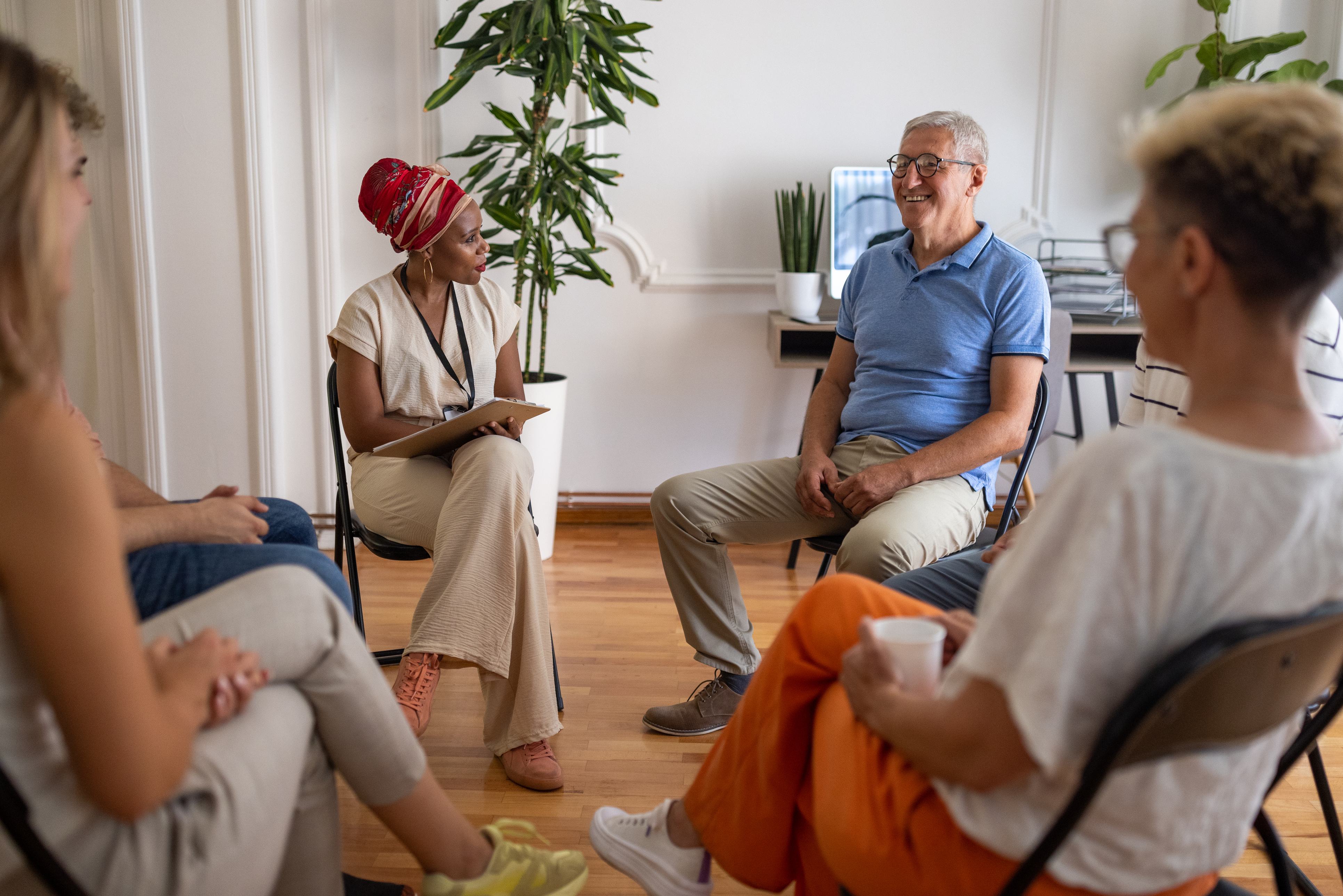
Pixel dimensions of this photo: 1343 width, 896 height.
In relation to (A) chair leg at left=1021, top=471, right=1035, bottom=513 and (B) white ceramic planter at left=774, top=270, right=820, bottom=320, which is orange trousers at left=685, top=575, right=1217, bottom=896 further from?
(B) white ceramic planter at left=774, top=270, right=820, bottom=320

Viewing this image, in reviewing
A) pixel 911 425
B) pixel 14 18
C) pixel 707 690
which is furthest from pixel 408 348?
pixel 14 18

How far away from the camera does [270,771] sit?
942 mm

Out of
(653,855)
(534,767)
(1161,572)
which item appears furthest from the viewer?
(534,767)

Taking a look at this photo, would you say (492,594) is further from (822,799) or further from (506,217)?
(506,217)

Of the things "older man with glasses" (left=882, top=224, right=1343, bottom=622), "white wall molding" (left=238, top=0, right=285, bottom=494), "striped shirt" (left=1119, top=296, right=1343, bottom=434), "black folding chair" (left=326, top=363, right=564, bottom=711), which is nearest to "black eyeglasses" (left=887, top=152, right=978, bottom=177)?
"older man with glasses" (left=882, top=224, right=1343, bottom=622)

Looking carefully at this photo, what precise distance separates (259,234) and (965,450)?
101 inches

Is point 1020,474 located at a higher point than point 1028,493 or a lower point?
higher

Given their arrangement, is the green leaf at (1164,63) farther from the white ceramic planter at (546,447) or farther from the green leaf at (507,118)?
the white ceramic planter at (546,447)

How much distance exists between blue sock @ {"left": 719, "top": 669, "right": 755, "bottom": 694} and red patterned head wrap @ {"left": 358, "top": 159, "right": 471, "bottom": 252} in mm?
1182

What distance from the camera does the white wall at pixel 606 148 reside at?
3299 mm

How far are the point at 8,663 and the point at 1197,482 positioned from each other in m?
0.98

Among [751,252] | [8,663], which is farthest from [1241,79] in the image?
[8,663]

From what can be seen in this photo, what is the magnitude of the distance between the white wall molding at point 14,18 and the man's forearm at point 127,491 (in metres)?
2.41

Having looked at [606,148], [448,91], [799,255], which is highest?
[448,91]
